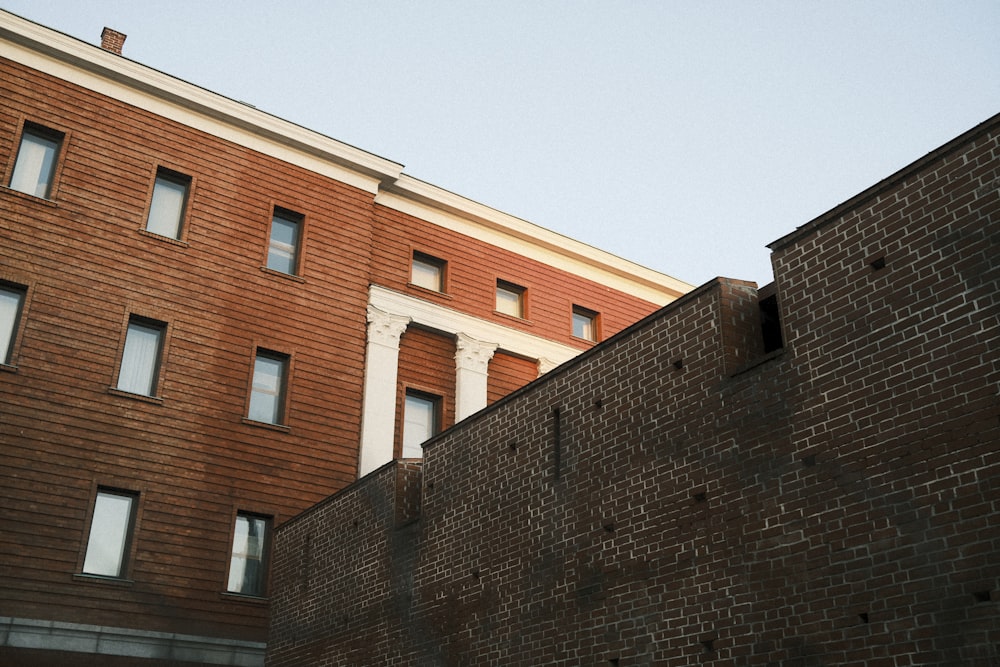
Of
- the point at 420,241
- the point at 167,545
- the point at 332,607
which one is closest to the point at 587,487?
the point at 332,607

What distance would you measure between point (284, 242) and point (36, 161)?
573cm

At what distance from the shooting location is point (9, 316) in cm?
1888

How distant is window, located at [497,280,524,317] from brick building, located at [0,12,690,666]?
0.79m

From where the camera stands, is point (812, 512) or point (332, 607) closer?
point (812, 512)

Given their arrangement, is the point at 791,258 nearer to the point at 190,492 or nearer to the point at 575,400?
the point at 575,400

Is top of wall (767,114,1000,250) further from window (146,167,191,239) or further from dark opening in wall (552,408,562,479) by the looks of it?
window (146,167,191,239)

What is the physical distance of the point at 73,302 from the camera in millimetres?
19422

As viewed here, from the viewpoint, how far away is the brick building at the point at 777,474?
7277 millimetres

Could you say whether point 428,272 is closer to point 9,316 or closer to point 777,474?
point 9,316

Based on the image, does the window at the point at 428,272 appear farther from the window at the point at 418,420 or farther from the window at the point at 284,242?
the window at the point at 284,242

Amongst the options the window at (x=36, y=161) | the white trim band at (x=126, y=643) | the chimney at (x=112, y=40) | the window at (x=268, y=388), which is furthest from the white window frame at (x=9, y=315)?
the chimney at (x=112, y=40)

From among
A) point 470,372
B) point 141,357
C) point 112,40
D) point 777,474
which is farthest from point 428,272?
point 777,474

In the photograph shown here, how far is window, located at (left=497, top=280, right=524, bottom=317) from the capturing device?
89.6 ft

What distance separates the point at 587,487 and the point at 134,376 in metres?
A: 12.4
